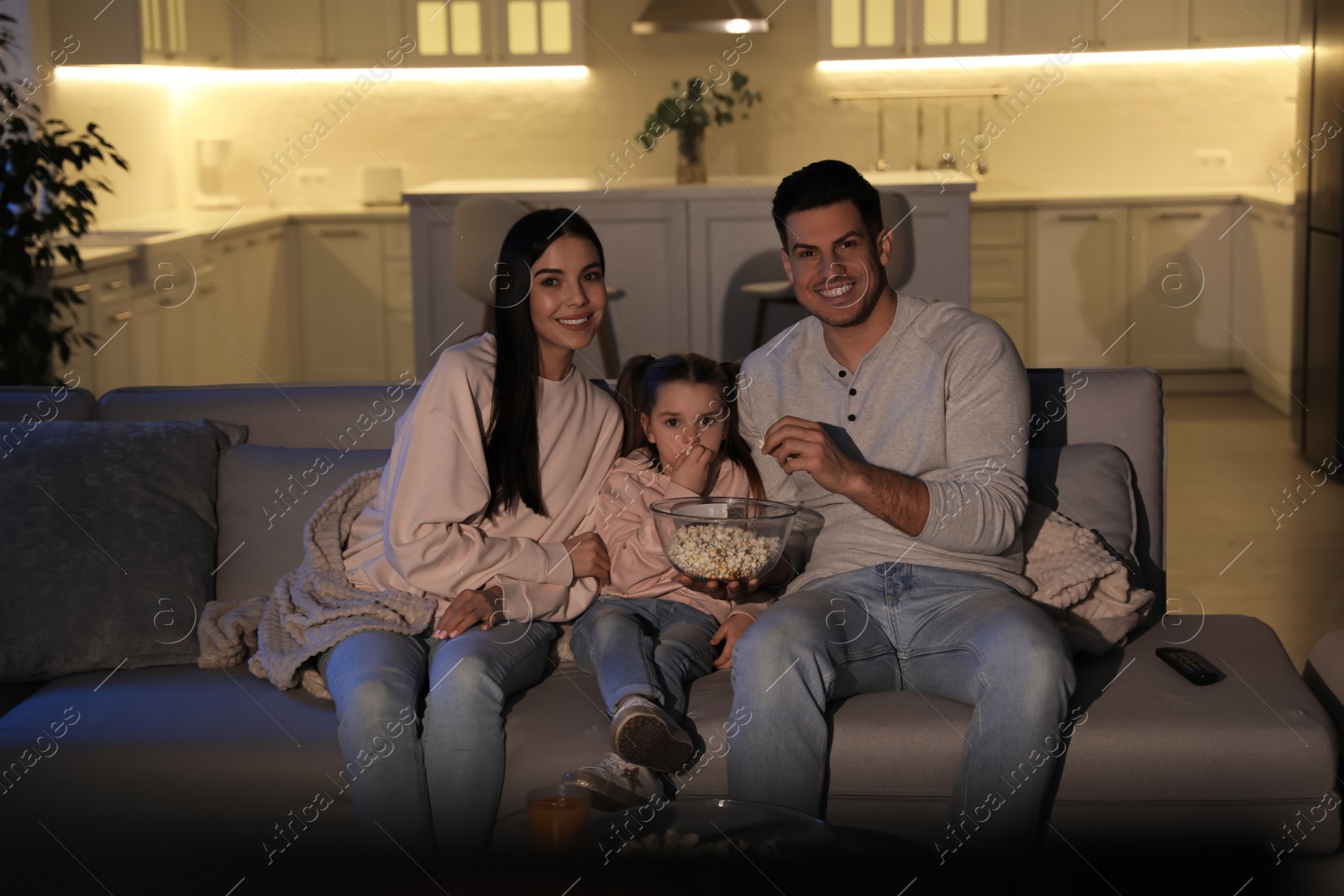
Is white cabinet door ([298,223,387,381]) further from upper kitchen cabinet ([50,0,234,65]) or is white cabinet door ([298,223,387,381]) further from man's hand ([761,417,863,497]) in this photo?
man's hand ([761,417,863,497])

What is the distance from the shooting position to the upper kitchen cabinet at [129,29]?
5.26m

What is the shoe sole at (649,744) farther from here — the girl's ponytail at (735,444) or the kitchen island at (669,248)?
the kitchen island at (669,248)

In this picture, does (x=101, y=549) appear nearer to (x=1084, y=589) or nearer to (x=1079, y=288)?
(x=1084, y=589)

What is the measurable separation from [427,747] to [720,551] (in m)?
0.46

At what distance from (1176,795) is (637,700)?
0.70 metres

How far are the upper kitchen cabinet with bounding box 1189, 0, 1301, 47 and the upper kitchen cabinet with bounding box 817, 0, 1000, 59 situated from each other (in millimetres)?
916

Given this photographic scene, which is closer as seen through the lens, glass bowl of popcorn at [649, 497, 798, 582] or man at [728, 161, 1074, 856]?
man at [728, 161, 1074, 856]

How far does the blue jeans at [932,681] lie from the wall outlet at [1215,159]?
17.1 feet

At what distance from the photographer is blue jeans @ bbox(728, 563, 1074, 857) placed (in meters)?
1.65

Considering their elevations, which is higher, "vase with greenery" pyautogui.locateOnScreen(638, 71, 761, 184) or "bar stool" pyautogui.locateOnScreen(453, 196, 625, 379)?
"vase with greenery" pyautogui.locateOnScreen(638, 71, 761, 184)

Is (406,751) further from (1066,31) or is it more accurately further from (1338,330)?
(1066,31)

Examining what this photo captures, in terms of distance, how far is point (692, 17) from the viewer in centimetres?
563

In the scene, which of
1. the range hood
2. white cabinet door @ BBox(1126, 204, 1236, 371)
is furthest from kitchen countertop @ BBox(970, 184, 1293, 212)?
the range hood

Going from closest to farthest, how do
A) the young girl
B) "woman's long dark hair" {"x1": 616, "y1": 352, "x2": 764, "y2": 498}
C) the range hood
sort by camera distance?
the young girl
"woman's long dark hair" {"x1": 616, "y1": 352, "x2": 764, "y2": 498}
the range hood
